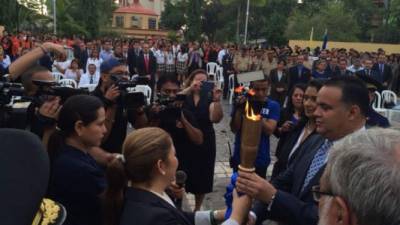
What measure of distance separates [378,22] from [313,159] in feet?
177

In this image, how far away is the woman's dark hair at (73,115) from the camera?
274 centimetres

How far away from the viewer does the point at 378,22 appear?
51562mm

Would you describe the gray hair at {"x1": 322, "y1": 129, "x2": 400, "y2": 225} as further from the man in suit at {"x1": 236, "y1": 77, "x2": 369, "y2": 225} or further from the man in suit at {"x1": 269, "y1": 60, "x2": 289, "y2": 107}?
the man in suit at {"x1": 269, "y1": 60, "x2": 289, "y2": 107}

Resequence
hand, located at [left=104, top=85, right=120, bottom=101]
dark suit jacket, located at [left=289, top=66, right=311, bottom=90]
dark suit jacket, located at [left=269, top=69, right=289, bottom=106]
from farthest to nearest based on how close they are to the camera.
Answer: dark suit jacket, located at [left=289, top=66, right=311, bottom=90] < dark suit jacket, located at [left=269, top=69, right=289, bottom=106] < hand, located at [left=104, top=85, right=120, bottom=101]

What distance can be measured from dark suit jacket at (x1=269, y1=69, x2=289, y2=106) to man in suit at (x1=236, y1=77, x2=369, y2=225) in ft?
19.4

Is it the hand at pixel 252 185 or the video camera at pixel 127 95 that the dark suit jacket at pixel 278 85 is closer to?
the video camera at pixel 127 95

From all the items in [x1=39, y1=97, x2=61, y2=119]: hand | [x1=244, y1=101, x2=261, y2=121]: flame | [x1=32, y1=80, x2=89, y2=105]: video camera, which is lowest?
[x1=39, y1=97, x2=61, y2=119]: hand

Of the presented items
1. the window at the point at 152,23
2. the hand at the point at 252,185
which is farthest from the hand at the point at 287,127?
the window at the point at 152,23

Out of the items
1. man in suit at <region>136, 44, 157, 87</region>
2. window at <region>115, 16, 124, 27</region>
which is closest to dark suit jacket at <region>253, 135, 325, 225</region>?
man in suit at <region>136, 44, 157, 87</region>

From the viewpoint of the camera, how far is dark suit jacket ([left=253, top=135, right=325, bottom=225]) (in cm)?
219

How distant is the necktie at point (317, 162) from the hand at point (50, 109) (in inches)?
66.2

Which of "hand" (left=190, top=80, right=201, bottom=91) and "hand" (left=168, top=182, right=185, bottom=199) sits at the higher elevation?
"hand" (left=190, top=80, right=201, bottom=91)

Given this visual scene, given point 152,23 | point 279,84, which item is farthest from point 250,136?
point 152,23

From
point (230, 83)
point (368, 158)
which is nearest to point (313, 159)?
point (368, 158)
